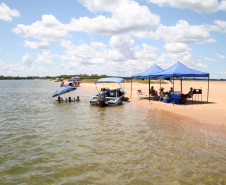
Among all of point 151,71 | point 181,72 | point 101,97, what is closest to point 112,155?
point 101,97

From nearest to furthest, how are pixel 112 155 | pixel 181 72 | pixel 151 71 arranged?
1. pixel 112 155
2. pixel 181 72
3. pixel 151 71

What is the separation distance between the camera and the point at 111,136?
8.57 metres

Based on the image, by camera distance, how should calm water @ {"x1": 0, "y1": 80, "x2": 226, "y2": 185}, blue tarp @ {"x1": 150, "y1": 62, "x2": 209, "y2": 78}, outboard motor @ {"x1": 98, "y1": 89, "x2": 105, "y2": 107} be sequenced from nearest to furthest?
calm water @ {"x1": 0, "y1": 80, "x2": 226, "y2": 185} < blue tarp @ {"x1": 150, "y1": 62, "x2": 209, "y2": 78} < outboard motor @ {"x1": 98, "y1": 89, "x2": 105, "y2": 107}

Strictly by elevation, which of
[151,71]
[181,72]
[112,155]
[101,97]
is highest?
[151,71]

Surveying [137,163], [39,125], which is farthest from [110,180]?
[39,125]

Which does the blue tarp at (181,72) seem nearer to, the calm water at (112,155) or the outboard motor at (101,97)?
the outboard motor at (101,97)

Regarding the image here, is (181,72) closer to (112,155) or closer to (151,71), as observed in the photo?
(151,71)

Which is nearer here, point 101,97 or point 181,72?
point 181,72

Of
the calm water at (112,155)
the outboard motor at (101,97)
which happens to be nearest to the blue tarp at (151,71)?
the outboard motor at (101,97)

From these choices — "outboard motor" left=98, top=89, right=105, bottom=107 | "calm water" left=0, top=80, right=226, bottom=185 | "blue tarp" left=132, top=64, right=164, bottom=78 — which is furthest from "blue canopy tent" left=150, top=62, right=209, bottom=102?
"calm water" left=0, top=80, right=226, bottom=185

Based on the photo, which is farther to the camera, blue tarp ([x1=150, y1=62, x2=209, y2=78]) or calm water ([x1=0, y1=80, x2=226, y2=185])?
blue tarp ([x1=150, y1=62, x2=209, y2=78])

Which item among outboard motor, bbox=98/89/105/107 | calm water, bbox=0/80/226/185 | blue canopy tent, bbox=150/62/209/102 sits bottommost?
calm water, bbox=0/80/226/185

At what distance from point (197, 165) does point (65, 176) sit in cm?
431

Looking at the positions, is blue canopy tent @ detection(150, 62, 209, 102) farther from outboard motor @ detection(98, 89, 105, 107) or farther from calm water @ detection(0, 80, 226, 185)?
calm water @ detection(0, 80, 226, 185)
